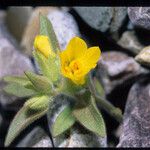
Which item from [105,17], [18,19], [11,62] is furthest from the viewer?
[18,19]

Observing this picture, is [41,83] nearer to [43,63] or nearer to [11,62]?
Result: [43,63]

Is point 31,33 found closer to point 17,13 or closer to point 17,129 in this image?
point 17,13

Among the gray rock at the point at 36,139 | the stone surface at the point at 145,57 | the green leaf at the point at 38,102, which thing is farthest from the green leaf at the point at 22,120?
the stone surface at the point at 145,57

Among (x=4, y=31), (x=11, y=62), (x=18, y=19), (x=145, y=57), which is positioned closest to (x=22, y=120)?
(x=11, y=62)

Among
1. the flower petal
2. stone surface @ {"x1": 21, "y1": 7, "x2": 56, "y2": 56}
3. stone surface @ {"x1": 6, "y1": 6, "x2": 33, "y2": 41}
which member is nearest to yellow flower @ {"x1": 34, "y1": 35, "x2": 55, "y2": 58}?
the flower petal

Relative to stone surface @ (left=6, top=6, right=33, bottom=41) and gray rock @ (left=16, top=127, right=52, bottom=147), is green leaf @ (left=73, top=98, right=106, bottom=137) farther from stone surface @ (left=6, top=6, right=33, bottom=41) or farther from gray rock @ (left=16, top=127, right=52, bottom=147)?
stone surface @ (left=6, top=6, right=33, bottom=41)

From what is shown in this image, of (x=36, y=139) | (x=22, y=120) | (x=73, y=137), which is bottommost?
(x=36, y=139)
